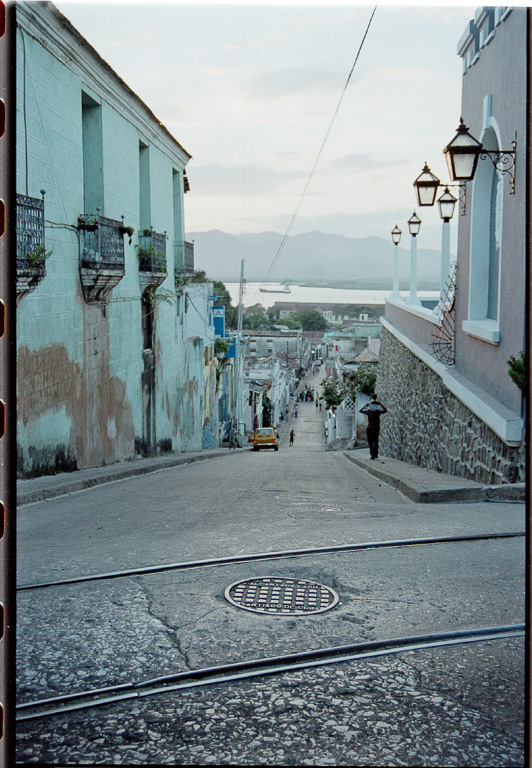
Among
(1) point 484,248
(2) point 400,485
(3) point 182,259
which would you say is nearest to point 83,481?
(2) point 400,485

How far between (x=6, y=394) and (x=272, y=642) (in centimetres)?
208

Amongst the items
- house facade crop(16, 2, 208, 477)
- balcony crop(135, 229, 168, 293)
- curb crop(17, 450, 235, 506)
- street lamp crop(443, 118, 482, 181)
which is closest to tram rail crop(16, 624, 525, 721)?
house facade crop(16, 2, 208, 477)

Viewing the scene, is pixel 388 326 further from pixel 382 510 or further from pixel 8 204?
pixel 8 204

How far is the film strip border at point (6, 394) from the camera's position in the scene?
2.39m

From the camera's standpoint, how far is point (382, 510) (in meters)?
7.68

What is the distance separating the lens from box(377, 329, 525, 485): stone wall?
318 inches

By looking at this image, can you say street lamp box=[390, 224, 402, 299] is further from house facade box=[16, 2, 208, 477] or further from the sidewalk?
the sidewalk

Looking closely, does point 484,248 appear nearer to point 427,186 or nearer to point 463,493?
point 427,186

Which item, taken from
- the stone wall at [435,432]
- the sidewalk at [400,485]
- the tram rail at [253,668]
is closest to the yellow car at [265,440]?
the stone wall at [435,432]

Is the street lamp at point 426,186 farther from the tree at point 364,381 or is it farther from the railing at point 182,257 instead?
the tree at point 364,381

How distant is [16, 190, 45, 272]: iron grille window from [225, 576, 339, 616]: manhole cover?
2506 millimetres

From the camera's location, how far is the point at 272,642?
376 cm

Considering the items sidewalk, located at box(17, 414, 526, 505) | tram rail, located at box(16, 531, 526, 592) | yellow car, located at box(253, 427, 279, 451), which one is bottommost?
yellow car, located at box(253, 427, 279, 451)

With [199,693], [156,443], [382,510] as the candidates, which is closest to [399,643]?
[199,693]
